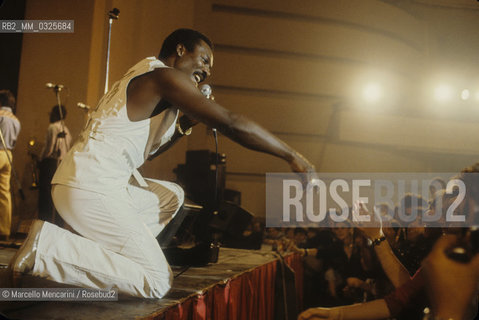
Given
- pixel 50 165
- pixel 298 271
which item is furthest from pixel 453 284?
pixel 50 165

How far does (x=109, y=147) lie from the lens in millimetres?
1669

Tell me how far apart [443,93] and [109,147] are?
8791 mm

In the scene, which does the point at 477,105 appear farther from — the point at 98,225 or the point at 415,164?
the point at 98,225

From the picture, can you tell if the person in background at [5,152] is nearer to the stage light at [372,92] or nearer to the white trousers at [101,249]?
the white trousers at [101,249]

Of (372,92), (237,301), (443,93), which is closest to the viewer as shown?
(237,301)

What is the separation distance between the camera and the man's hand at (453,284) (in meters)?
1.19

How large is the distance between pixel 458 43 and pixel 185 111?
10252mm

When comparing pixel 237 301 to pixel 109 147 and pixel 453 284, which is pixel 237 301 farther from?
pixel 453 284

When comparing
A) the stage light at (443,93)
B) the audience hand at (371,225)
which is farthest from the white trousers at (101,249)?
the stage light at (443,93)

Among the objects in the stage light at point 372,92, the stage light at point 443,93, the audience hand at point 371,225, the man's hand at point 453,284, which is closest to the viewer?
the man's hand at point 453,284

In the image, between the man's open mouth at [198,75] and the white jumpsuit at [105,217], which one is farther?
the man's open mouth at [198,75]

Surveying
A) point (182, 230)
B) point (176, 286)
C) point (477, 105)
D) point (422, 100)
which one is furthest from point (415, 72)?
point (176, 286)

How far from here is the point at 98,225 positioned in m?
1.65

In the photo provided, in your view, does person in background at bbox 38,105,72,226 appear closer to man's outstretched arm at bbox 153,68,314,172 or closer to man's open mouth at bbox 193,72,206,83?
man's open mouth at bbox 193,72,206,83
